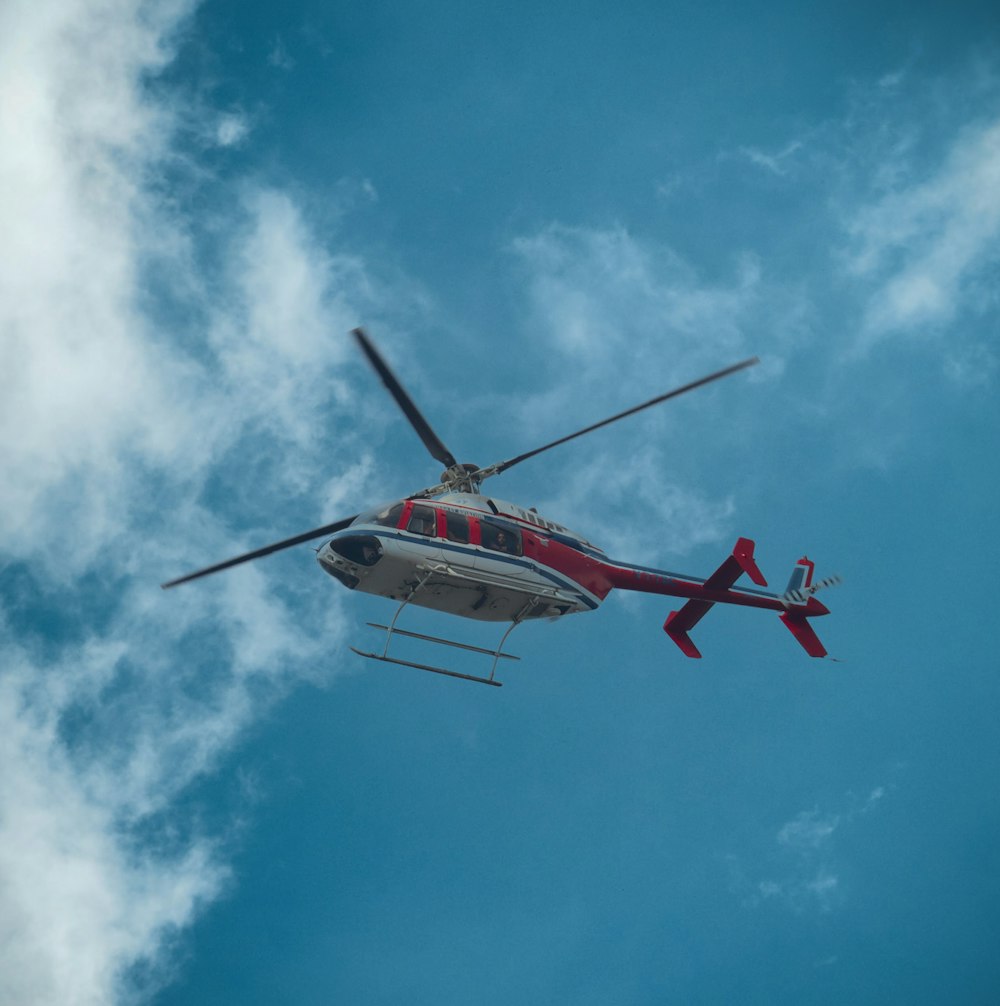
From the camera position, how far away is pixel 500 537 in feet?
67.5

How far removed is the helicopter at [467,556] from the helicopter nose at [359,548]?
0.7 inches

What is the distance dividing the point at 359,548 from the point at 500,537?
2.72 m

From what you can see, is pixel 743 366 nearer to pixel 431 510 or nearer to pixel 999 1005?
pixel 431 510

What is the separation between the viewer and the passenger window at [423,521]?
19656 millimetres

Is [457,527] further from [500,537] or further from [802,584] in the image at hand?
[802,584]

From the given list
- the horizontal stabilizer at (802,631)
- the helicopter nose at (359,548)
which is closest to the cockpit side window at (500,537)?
the helicopter nose at (359,548)

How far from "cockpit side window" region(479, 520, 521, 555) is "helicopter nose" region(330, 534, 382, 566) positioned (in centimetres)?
210

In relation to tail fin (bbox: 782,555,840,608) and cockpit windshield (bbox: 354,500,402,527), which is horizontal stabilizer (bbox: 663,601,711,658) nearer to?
tail fin (bbox: 782,555,840,608)

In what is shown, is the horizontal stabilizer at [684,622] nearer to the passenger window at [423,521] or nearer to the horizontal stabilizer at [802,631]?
the horizontal stabilizer at [802,631]

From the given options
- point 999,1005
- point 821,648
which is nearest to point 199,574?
point 821,648

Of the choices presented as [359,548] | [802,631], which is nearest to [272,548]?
[359,548]

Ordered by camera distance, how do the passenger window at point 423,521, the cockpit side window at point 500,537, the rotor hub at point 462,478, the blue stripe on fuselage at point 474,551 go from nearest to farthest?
the blue stripe on fuselage at point 474,551 < the passenger window at point 423,521 < the cockpit side window at point 500,537 < the rotor hub at point 462,478

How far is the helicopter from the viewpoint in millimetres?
19422

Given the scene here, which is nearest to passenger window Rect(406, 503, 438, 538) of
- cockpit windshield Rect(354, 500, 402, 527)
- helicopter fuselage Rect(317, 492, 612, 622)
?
helicopter fuselage Rect(317, 492, 612, 622)
